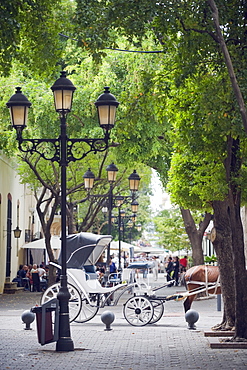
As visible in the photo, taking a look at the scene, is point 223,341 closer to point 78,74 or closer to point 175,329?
point 175,329

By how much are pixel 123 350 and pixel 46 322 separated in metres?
1.60

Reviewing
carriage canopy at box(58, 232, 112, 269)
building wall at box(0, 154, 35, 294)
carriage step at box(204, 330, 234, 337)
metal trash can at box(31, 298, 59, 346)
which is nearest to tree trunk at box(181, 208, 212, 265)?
carriage canopy at box(58, 232, 112, 269)

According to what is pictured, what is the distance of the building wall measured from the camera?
35.6 metres

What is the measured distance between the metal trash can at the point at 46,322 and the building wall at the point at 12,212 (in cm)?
2257

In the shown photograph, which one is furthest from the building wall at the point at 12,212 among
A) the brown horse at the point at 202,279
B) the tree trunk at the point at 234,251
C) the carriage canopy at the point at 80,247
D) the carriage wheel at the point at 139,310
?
the tree trunk at the point at 234,251

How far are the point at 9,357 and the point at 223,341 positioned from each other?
4106mm

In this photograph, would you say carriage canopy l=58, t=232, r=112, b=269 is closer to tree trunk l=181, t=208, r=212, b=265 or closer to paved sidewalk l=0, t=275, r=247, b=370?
paved sidewalk l=0, t=275, r=247, b=370

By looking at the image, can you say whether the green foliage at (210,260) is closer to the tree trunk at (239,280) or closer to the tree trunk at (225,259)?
the tree trunk at (225,259)

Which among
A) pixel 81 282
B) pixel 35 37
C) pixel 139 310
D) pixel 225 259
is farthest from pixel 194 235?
pixel 35 37

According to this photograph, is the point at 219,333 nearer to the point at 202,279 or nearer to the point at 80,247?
the point at 202,279

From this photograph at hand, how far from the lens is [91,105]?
2328cm

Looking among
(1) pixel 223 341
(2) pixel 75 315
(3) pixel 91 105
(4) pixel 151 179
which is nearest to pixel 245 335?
(1) pixel 223 341

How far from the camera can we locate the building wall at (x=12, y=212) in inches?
1400

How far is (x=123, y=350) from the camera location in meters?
12.8
